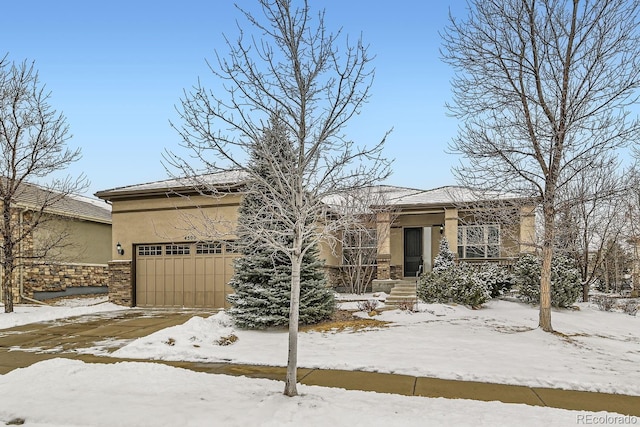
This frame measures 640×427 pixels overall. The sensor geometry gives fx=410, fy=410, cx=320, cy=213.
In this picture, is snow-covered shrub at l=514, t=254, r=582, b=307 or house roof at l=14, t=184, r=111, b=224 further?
house roof at l=14, t=184, r=111, b=224

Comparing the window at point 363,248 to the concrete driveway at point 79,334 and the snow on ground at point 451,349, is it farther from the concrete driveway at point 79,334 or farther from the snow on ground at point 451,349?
the concrete driveway at point 79,334

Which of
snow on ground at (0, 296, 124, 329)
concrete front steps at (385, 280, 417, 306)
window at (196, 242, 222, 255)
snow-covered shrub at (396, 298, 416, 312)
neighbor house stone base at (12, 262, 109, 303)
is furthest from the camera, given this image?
neighbor house stone base at (12, 262, 109, 303)

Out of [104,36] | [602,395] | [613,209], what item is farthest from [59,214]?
[613,209]

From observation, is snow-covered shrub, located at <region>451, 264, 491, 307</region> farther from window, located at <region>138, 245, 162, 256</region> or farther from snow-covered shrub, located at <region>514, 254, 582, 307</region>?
window, located at <region>138, 245, 162, 256</region>

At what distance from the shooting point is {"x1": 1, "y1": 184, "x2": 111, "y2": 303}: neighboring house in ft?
52.6

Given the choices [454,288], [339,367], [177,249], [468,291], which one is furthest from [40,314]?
[468,291]

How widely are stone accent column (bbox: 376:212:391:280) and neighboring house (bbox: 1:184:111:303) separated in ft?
39.0

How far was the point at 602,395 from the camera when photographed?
5.47m

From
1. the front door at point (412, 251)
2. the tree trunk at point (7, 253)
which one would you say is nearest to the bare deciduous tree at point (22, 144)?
the tree trunk at point (7, 253)

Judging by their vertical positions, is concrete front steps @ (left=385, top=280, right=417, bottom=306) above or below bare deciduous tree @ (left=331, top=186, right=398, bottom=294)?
below

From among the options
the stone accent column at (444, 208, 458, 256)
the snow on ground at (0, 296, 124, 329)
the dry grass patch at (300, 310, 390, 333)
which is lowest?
the snow on ground at (0, 296, 124, 329)

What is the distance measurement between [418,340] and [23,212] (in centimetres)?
1603

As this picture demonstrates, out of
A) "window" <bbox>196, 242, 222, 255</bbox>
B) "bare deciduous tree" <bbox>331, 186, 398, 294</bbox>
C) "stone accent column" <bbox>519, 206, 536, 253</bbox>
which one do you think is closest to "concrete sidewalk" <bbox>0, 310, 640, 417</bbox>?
"window" <bbox>196, 242, 222, 255</bbox>

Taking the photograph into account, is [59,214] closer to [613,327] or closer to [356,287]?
[356,287]
